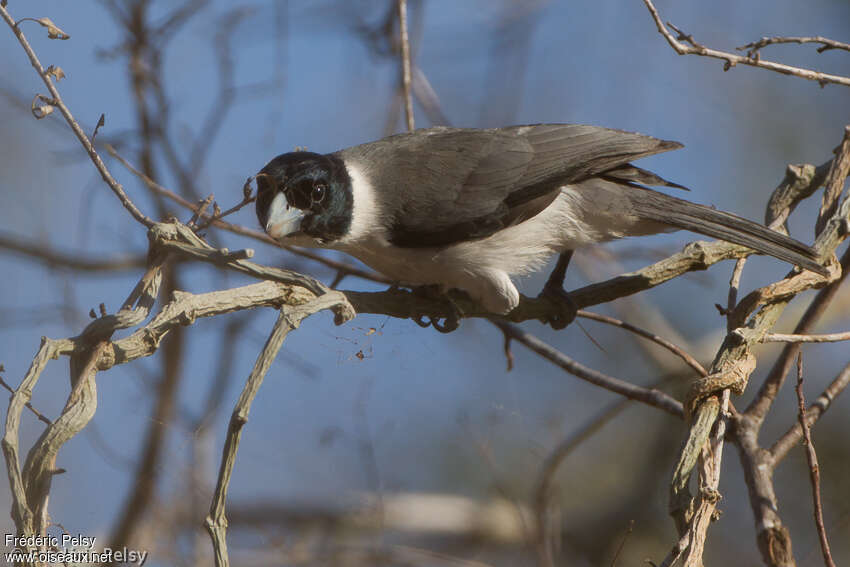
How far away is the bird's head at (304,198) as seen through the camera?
9.64ft

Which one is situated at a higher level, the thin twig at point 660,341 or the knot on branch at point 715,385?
the thin twig at point 660,341

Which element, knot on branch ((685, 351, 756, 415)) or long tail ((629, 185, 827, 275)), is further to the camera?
long tail ((629, 185, 827, 275))

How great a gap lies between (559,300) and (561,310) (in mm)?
54

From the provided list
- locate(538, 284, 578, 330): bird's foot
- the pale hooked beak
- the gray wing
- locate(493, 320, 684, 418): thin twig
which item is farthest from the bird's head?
locate(538, 284, 578, 330): bird's foot

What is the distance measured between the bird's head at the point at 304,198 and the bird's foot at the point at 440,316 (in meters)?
0.40

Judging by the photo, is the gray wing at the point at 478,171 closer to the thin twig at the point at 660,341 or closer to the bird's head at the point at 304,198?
the bird's head at the point at 304,198

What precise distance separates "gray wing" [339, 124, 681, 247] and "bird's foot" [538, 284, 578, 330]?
355mm

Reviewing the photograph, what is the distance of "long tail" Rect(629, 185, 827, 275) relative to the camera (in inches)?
107

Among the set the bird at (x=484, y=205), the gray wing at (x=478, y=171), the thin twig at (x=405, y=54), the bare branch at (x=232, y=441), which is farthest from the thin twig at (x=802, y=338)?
the thin twig at (x=405, y=54)

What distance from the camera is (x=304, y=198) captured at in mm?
3016

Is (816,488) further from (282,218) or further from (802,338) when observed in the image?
(282,218)

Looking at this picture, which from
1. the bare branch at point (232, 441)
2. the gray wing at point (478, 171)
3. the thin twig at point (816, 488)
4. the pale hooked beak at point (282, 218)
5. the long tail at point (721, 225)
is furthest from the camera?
the gray wing at point (478, 171)

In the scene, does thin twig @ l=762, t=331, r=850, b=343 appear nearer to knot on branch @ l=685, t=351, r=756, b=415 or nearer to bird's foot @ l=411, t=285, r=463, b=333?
knot on branch @ l=685, t=351, r=756, b=415

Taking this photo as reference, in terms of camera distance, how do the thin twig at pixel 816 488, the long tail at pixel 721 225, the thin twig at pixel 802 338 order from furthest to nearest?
the long tail at pixel 721 225
the thin twig at pixel 802 338
the thin twig at pixel 816 488
